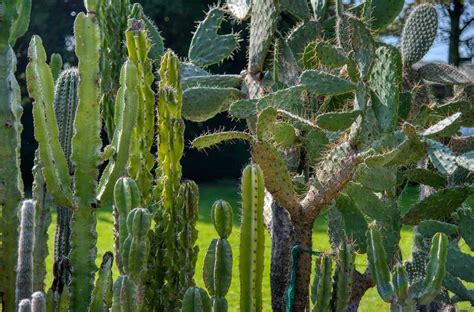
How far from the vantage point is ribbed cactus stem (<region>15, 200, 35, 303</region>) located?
1885 millimetres

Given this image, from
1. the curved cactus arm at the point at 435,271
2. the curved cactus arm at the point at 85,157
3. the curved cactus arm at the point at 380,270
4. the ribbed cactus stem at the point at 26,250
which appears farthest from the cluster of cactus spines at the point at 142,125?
the curved cactus arm at the point at 435,271

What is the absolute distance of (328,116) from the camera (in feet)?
7.00

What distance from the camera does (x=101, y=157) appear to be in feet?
6.72

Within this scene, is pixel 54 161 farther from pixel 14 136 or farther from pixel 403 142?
pixel 403 142

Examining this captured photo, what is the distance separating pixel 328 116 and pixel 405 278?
499 millimetres

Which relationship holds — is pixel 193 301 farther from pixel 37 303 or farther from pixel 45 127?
pixel 45 127

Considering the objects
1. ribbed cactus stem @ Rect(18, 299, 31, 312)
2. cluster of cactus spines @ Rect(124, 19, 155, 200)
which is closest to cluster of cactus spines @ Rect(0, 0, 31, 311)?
cluster of cactus spines @ Rect(124, 19, 155, 200)

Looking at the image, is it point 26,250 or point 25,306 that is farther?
point 26,250

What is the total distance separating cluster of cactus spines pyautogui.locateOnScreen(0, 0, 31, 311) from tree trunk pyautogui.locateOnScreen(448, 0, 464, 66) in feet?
32.3

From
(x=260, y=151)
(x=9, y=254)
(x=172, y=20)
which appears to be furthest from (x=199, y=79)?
(x=172, y=20)

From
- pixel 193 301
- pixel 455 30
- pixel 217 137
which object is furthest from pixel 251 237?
pixel 455 30

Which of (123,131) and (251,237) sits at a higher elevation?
(123,131)

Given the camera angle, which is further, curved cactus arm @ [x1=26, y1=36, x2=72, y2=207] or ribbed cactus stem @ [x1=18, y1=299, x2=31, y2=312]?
curved cactus arm @ [x1=26, y1=36, x2=72, y2=207]

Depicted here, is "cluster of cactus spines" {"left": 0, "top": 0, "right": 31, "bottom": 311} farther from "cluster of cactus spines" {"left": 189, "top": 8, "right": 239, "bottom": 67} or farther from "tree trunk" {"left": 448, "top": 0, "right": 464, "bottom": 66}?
"tree trunk" {"left": 448, "top": 0, "right": 464, "bottom": 66}
